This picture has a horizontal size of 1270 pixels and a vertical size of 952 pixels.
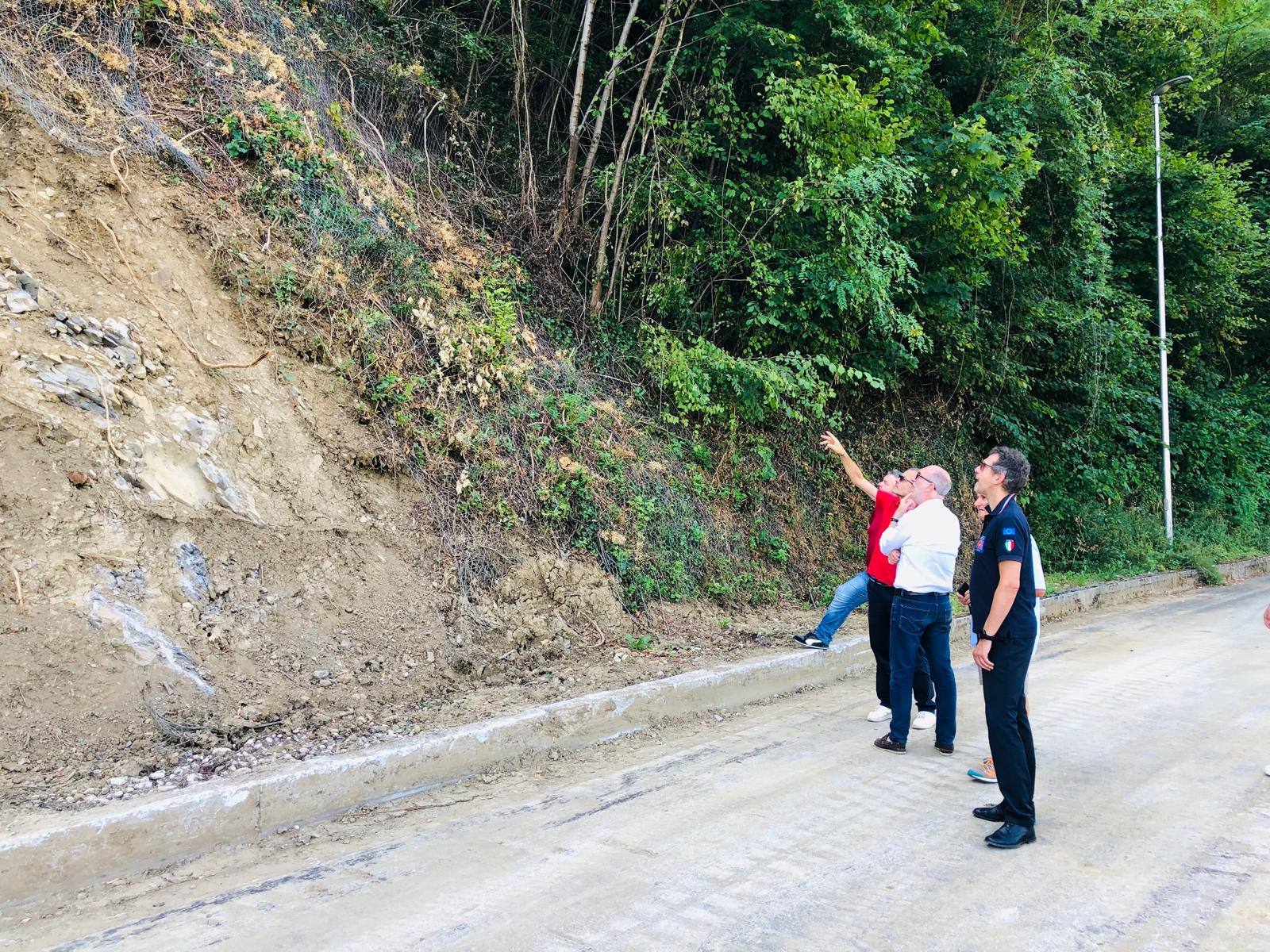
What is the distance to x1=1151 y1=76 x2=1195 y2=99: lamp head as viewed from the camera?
1520cm

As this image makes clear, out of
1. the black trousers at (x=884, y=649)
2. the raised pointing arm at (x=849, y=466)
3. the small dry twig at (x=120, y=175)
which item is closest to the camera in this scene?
the black trousers at (x=884, y=649)

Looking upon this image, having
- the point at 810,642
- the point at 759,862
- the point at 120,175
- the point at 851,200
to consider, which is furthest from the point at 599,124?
the point at 759,862

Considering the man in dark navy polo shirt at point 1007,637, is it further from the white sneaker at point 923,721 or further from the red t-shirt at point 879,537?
the red t-shirt at point 879,537

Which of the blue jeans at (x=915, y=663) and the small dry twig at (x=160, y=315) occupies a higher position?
the small dry twig at (x=160, y=315)

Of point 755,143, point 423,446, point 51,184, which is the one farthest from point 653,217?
point 51,184

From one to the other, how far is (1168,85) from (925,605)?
15.0 m

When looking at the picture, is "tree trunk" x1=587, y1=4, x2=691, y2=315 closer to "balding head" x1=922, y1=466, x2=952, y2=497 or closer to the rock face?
"balding head" x1=922, y1=466, x2=952, y2=497

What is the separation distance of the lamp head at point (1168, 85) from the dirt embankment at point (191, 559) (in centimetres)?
1407

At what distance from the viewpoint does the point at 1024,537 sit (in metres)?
4.57

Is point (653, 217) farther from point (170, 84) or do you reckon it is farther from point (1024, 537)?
point (1024, 537)

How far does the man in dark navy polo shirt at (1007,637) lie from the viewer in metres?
4.36

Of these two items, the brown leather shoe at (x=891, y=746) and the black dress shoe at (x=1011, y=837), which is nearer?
the black dress shoe at (x=1011, y=837)

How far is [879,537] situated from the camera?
6.83 meters

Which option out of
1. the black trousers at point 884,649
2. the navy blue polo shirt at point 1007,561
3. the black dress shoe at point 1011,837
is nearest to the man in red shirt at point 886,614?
the black trousers at point 884,649
